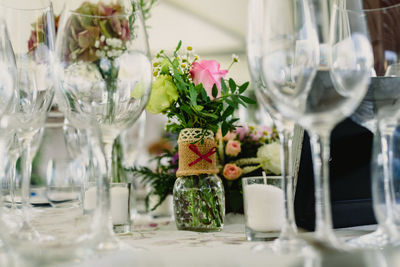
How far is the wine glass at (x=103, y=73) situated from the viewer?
22.1 inches

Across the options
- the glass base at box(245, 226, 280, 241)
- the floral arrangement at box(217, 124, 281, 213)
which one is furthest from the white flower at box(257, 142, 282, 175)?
the glass base at box(245, 226, 280, 241)

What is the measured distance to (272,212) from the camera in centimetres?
64

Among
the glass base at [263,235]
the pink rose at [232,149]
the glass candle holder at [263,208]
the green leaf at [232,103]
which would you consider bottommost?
the glass base at [263,235]

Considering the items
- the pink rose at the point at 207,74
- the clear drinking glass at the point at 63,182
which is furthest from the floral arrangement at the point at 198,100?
the clear drinking glass at the point at 63,182

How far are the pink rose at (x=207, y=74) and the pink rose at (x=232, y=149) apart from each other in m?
0.19

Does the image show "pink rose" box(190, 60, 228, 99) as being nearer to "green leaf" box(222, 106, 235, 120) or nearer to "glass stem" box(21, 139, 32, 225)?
"green leaf" box(222, 106, 235, 120)

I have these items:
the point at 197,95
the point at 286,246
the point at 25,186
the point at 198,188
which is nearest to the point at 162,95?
the point at 197,95

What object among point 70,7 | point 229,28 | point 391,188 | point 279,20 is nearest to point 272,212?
point 391,188

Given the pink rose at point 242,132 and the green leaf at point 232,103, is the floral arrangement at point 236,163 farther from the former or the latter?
the green leaf at point 232,103

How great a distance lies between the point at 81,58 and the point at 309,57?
278 mm

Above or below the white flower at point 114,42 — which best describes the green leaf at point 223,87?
below

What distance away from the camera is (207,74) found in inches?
32.4

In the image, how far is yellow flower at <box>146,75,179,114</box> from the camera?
807 mm

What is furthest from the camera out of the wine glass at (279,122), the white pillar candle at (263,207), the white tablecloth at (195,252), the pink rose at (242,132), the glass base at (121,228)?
the pink rose at (242,132)
